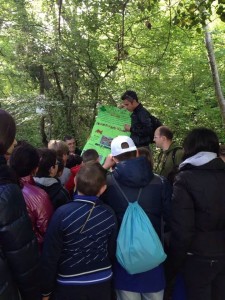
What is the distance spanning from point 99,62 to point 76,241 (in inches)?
181

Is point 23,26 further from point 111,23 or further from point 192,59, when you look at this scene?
point 192,59

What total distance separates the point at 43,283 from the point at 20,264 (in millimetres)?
632

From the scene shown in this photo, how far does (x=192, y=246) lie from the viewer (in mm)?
2762

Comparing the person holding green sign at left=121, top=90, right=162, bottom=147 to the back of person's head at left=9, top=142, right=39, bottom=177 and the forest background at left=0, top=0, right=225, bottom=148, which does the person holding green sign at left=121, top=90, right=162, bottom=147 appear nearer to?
the forest background at left=0, top=0, right=225, bottom=148

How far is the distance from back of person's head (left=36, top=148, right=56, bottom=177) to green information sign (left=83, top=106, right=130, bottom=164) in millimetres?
1434

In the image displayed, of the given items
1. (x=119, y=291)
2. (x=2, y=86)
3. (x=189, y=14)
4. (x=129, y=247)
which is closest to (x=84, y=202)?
(x=129, y=247)

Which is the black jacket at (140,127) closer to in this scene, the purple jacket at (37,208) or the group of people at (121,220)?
the group of people at (121,220)

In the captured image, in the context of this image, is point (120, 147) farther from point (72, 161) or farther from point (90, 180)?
point (72, 161)

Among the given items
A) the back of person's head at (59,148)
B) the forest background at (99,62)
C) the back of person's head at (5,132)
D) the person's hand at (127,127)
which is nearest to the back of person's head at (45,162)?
the back of person's head at (59,148)

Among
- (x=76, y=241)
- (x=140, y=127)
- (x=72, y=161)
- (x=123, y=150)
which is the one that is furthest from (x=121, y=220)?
→ (x=72, y=161)

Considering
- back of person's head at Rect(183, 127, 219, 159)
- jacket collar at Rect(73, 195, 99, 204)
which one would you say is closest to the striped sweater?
jacket collar at Rect(73, 195, 99, 204)

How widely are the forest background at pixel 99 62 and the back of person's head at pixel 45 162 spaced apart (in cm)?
268

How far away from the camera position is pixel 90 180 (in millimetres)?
2539

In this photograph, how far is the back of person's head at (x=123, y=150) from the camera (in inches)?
115
